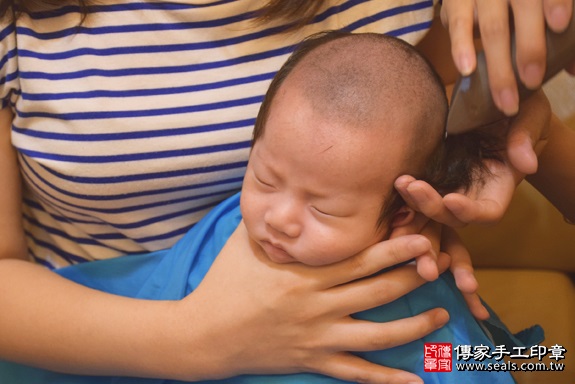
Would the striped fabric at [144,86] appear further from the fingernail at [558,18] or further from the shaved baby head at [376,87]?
the fingernail at [558,18]

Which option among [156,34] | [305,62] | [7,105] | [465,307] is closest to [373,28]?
[305,62]

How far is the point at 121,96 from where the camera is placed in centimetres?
102

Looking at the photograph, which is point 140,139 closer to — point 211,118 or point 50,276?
point 211,118

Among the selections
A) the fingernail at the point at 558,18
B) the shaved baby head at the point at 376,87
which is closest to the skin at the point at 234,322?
the shaved baby head at the point at 376,87

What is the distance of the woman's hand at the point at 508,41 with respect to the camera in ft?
2.41

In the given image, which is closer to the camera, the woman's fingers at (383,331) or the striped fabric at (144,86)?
the woman's fingers at (383,331)

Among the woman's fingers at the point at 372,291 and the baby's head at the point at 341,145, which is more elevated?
the baby's head at the point at 341,145

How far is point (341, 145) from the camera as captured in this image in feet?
2.68

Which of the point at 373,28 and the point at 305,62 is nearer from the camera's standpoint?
the point at 305,62

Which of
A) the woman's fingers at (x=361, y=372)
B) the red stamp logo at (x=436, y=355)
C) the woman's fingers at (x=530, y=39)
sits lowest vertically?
the woman's fingers at (x=361, y=372)

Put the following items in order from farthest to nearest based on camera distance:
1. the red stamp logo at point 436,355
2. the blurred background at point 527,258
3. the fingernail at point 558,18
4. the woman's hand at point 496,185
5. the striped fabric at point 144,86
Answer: the blurred background at point 527,258
the striped fabric at point 144,86
the red stamp logo at point 436,355
the woman's hand at point 496,185
the fingernail at point 558,18

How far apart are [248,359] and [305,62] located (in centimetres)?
46

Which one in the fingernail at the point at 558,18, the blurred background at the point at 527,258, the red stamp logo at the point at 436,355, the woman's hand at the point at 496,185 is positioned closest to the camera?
the fingernail at the point at 558,18

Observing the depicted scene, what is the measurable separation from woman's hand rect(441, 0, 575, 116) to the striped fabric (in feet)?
0.92
